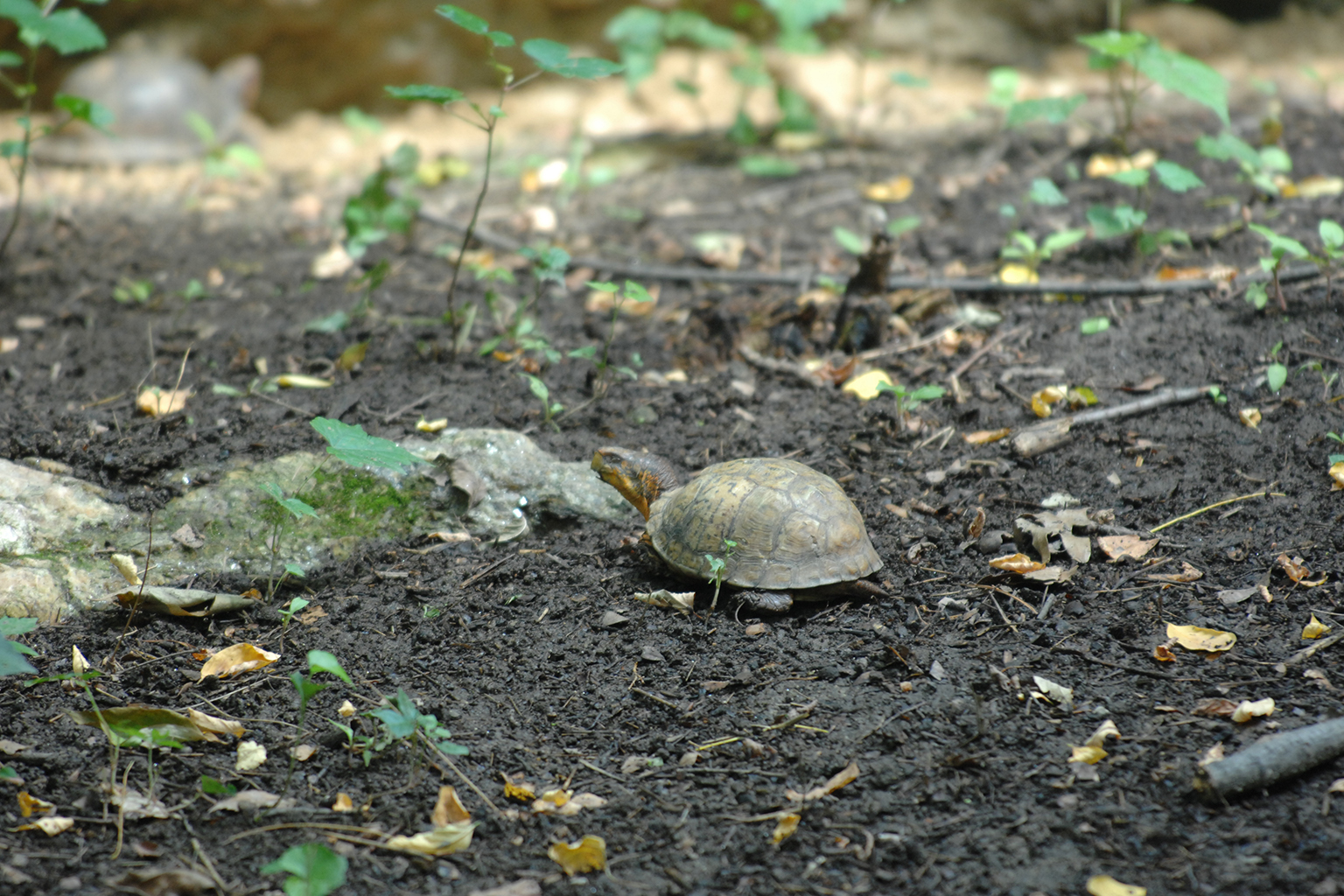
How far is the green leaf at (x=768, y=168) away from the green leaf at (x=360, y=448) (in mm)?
4548

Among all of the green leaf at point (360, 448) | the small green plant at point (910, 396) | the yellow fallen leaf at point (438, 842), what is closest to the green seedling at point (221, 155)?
the green leaf at point (360, 448)

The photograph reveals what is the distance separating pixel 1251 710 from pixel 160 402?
414 centimetres

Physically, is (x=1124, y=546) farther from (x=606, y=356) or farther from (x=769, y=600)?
(x=606, y=356)

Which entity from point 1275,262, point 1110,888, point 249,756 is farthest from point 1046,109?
point 249,756

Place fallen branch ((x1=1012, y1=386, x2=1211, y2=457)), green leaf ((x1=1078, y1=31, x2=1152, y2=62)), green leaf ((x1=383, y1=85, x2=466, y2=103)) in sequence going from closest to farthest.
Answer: green leaf ((x1=383, y1=85, x2=466, y2=103)), fallen branch ((x1=1012, y1=386, x2=1211, y2=457)), green leaf ((x1=1078, y1=31, x2=1152, y2=62))

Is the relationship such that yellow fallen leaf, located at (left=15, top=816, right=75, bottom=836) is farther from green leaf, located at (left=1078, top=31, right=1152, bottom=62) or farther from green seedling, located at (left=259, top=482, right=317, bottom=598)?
green leaf, located at (left=1078, top=31, right=1152, bottom=62)

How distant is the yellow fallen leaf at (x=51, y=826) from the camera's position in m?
2.19

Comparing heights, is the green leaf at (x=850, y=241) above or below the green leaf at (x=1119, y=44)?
below

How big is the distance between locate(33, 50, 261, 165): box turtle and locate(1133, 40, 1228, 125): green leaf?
6.78m

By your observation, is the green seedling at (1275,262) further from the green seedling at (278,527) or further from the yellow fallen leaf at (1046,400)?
the green seedling at (278,527)

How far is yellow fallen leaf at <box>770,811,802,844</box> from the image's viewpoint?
222 centimetres

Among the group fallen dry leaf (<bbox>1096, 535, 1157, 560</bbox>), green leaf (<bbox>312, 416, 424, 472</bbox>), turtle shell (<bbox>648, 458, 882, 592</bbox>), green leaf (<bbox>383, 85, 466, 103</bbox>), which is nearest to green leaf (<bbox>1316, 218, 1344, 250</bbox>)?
fallen dry leaf (<bbox>1096, 535, 1157, 560</bbox>)

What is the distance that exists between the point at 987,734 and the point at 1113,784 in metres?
0.32

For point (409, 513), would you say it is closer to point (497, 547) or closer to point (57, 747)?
point (497, 547)
